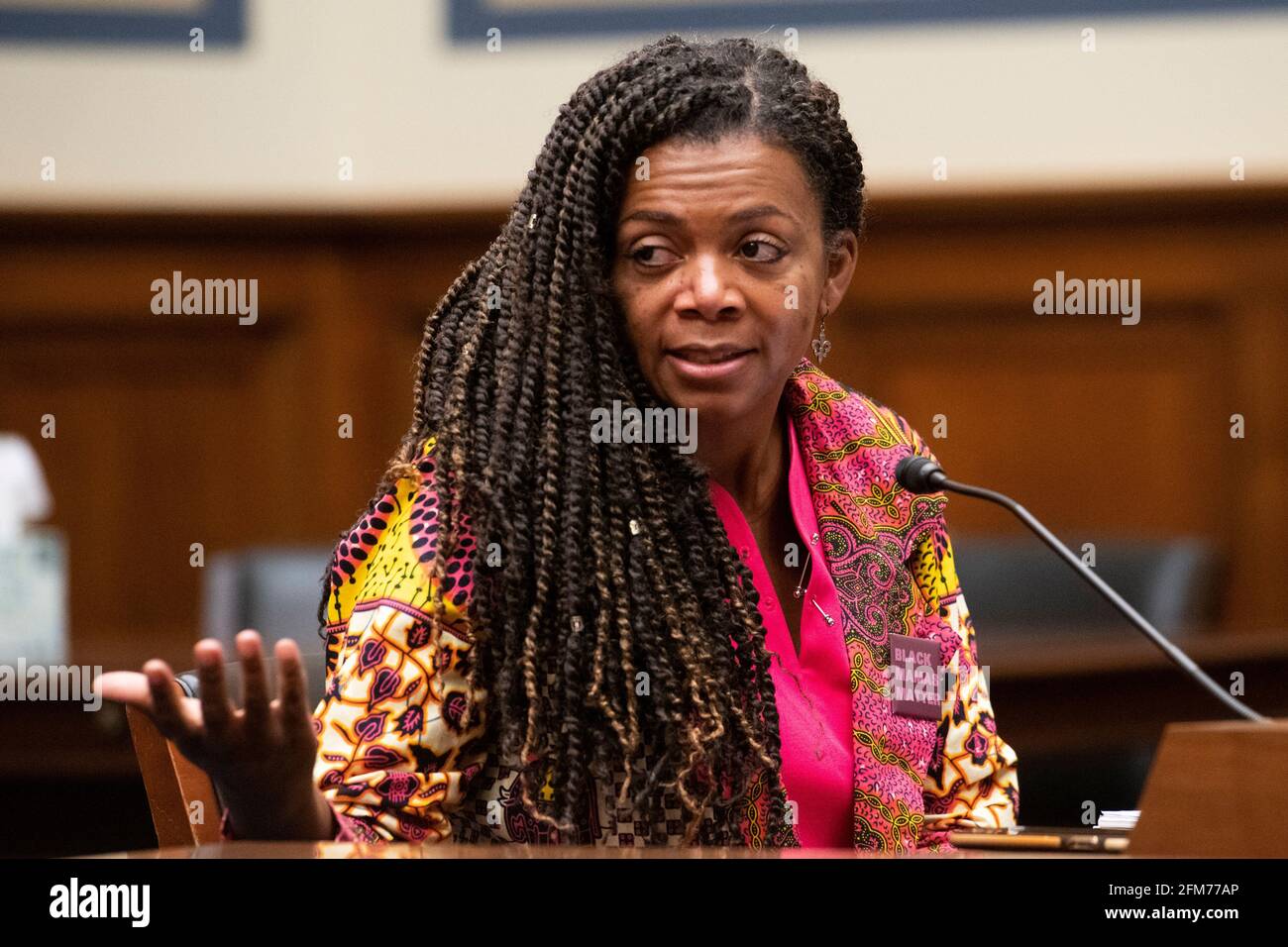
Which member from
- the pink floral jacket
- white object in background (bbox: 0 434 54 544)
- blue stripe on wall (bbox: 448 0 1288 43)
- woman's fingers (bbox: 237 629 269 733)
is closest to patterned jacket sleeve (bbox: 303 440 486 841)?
the pink floral jacket

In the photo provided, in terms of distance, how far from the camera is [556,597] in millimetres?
1636

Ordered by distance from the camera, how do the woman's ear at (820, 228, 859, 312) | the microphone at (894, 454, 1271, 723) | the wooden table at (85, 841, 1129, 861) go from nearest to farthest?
the wooden table at (85, 841, 1129, 861) < the microphone at (894, 454, 1271, 723) < the woman's ear at (820, 228, 859, 312)

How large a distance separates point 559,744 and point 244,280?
10.2 feet

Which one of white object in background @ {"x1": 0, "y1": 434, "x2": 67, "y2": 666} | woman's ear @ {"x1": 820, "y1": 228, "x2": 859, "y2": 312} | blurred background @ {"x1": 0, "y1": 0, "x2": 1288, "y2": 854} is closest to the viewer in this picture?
woman's ear @ {"x1": 820, "y1": 228, "x2": 859, "y2": 312}

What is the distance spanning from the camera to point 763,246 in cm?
176

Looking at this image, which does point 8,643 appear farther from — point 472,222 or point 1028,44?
point 1028,44

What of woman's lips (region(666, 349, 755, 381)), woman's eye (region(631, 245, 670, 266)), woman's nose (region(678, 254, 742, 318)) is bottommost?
woman's lips (region(666, 349, 755, 381))

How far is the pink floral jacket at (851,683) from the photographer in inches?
61.9

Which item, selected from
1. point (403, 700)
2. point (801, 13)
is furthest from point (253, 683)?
point (801, 13)

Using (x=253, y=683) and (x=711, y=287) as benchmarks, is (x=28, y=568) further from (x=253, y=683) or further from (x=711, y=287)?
(x=253, y=683)

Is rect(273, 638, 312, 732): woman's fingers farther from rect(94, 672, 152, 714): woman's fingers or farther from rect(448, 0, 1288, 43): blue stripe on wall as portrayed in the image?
rect(448, 0, 1288, 43): blue stripe on wall

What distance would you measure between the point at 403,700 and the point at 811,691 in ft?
1.47

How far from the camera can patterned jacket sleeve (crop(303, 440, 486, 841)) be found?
5.08 ft
